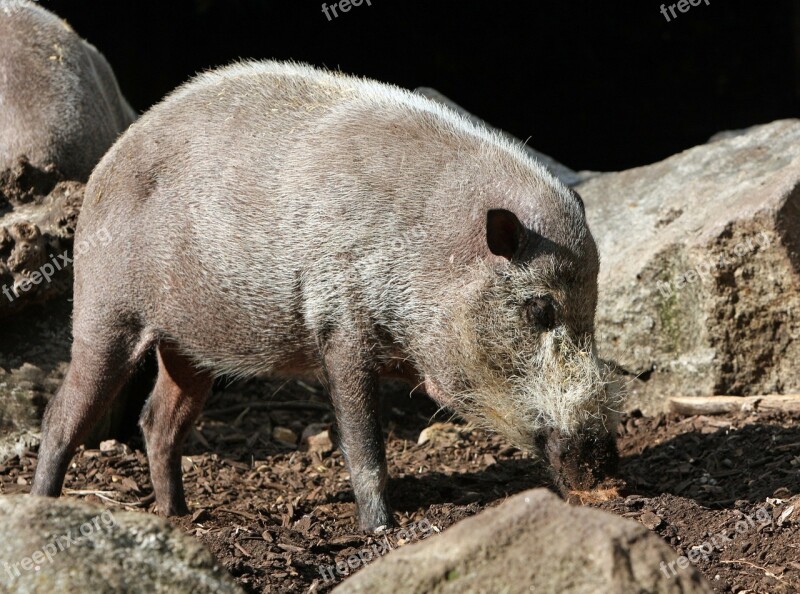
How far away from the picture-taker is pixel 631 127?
11844 millimetres

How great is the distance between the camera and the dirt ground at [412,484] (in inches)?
162

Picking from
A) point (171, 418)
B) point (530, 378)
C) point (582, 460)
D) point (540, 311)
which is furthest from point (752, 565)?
point (171, 418)

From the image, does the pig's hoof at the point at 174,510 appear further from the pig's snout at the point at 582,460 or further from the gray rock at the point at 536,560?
the gray rock at the point at 536,560

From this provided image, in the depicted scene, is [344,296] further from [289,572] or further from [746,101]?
[746,101]

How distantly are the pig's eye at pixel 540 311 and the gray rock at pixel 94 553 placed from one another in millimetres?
2046

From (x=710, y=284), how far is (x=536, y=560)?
3580 mm

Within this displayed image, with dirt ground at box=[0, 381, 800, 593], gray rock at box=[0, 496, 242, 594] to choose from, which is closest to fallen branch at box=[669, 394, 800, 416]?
dirt ground at box=[0, 381, 800, 593]

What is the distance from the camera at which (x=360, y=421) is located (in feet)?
15.8

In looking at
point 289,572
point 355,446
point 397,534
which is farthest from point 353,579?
point 355,446

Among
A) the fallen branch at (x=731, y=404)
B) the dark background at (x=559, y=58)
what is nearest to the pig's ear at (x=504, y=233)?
the fallen branch at (x=731, y=404)

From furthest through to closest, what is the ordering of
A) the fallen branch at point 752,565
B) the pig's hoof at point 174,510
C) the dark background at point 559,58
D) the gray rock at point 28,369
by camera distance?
the dark background at point 559,58
the gray rock at point 28,369
the pig's hoof at point 174,510
the fallen branch at point 752,565

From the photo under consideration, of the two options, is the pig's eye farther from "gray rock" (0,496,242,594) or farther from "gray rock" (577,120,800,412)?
"gray rock" (0,496,242,594)

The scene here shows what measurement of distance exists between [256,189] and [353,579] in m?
2.54

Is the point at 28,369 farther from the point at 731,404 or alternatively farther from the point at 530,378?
the point at 731,404
